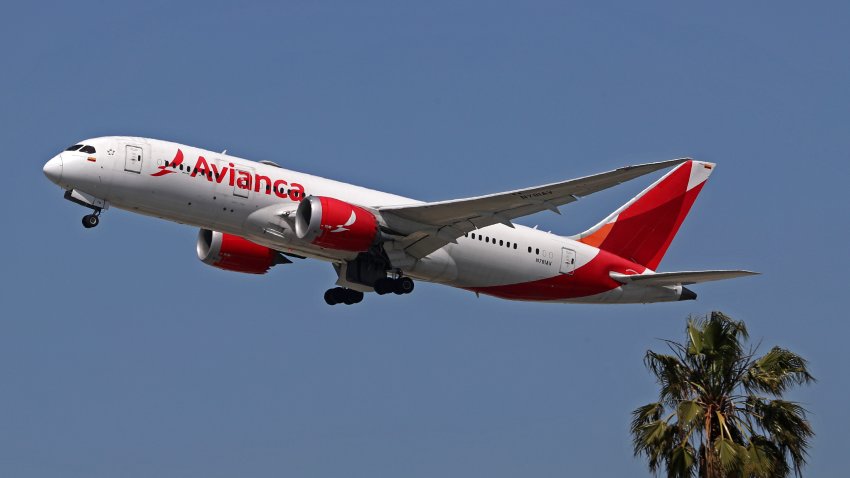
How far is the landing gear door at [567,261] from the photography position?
157ft

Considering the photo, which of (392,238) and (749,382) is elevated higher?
(392,238)

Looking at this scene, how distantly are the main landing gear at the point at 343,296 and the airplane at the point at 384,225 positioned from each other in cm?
4

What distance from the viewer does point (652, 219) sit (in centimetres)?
5131

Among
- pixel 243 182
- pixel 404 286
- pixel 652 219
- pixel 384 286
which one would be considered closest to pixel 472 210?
pixel 404 286

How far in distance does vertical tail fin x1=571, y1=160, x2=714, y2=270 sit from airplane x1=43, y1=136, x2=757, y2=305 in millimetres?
50

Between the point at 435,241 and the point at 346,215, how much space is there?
362cm

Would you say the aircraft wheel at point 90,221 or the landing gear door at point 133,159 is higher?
the landing gear door at point 133,159

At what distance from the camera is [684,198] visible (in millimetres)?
52062

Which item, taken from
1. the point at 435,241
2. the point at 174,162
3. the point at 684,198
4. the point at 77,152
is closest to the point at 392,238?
the point at 435,241

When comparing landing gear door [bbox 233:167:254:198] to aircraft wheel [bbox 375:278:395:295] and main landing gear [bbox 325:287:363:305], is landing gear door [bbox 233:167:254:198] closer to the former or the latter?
aircraft wheel [bbox 375:278:395:295]

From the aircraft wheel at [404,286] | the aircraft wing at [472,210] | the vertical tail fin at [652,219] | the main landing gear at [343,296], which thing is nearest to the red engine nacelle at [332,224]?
the aircraft wing at [472,210]

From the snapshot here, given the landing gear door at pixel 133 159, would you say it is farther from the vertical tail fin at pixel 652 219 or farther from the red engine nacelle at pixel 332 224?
the vertical tail fin at pixel 652 219

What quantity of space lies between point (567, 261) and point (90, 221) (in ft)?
53.9

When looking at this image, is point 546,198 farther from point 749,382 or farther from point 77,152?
point 77,152
